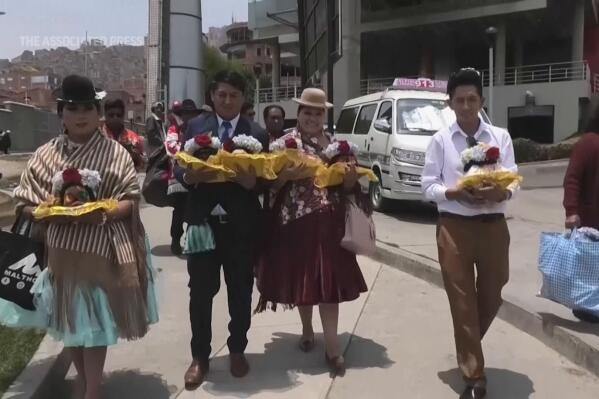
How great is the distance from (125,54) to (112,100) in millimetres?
87648

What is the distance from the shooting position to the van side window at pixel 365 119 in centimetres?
1144

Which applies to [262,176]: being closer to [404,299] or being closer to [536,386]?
[536,386]

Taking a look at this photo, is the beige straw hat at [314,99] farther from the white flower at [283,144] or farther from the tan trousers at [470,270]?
the tan trousers at [470,270]

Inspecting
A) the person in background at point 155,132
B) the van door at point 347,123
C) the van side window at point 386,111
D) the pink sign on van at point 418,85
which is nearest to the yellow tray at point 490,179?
the person in background at point 155,132

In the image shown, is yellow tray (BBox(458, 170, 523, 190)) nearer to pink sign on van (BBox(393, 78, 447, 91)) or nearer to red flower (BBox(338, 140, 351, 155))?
red flower (BBox(338, 140, 351, 155))

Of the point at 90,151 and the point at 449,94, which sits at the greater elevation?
the point at 449,94

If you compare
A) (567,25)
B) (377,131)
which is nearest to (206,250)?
(377,131)

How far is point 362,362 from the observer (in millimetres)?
4402

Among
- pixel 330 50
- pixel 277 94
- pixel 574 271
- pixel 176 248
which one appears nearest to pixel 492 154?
pixel 574 271

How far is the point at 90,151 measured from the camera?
3.49 m

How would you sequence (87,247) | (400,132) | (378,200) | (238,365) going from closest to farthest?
(87,247), (238,365), (400,132), (378,200)

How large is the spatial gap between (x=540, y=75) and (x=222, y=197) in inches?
1131

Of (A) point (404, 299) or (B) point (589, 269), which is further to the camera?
(A) point (404, 299)

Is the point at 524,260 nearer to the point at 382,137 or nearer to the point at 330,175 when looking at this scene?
the point at 330,175
